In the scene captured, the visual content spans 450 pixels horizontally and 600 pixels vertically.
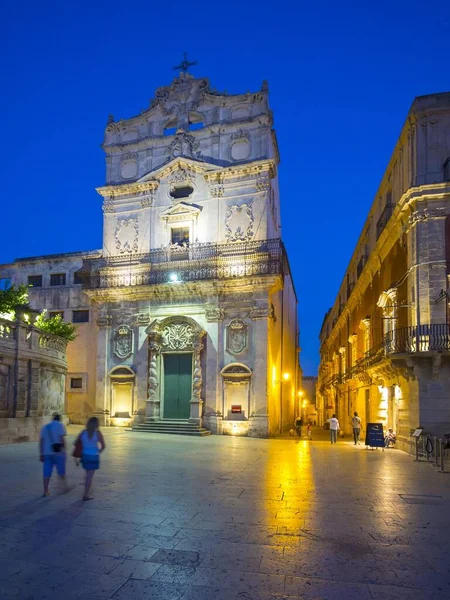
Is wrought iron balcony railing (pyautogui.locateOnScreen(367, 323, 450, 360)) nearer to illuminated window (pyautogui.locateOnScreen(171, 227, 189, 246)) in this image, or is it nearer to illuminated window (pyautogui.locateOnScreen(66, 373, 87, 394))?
illuminated window (pyautogui.locateOnScreen(171, 227, 189, 246))

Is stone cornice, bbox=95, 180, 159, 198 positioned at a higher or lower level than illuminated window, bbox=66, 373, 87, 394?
higher

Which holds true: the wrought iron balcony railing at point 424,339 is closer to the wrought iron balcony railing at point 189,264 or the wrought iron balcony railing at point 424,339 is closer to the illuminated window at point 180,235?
the wrought iron balcony railing at point 189,264

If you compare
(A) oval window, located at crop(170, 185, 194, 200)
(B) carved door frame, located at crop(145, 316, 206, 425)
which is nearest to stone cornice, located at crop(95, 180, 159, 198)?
(A) oval window, located at crop(170, 185, 194, 200)

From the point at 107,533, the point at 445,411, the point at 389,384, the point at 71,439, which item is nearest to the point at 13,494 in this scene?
the point at 107,533

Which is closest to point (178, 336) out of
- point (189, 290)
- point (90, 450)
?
point (189, 290)

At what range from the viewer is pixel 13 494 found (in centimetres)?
971

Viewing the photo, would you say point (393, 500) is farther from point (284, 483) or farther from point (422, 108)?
point (422, 108)

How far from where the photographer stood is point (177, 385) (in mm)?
28875

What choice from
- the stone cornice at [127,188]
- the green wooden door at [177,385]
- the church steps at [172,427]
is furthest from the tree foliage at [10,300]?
the stone cornice at [127,188]

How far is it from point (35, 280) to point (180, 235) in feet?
39.2

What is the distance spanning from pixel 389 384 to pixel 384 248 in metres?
6.48

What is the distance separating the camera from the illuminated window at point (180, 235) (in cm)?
3056

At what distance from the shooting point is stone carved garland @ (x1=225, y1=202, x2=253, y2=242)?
1146 inches

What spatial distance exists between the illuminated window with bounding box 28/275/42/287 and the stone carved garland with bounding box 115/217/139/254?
284 inches
